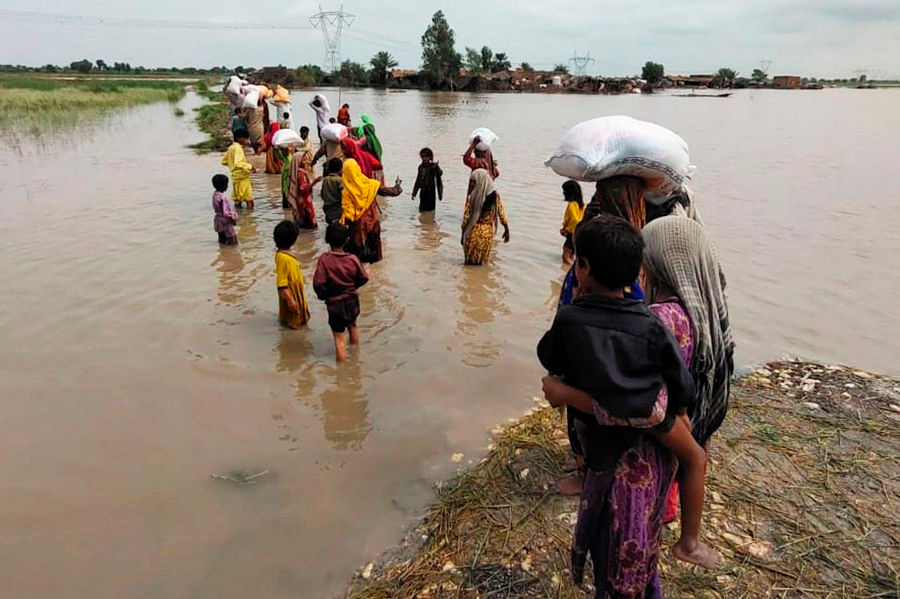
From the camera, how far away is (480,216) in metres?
7.02

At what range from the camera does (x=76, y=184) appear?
468 inches

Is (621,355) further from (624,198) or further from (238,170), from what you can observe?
(238,170)

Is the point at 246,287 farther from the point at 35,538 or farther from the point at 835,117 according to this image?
the point at 835,117

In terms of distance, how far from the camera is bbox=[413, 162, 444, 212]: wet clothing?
9.74 meters

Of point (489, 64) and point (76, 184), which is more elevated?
point (489, 64)

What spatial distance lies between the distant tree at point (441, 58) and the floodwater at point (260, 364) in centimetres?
6724

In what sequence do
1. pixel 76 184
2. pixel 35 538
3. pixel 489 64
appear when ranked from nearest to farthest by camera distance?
pixel 35 538 < pixel 76 184 < pixel 489 64

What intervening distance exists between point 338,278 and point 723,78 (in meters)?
102

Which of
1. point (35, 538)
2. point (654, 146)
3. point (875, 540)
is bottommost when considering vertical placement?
point (35, 538)

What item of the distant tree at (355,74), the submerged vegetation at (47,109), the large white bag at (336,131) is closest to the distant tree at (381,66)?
the distant tree at (355,74)

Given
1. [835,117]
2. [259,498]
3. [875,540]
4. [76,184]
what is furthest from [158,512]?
[835,117]

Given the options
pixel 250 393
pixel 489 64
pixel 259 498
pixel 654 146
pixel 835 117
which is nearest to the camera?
pixel 654 146

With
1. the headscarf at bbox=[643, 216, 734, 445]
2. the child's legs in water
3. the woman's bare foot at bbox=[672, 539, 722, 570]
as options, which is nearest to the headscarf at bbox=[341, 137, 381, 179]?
the child's legs in water

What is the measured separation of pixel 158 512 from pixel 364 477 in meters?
1.10
